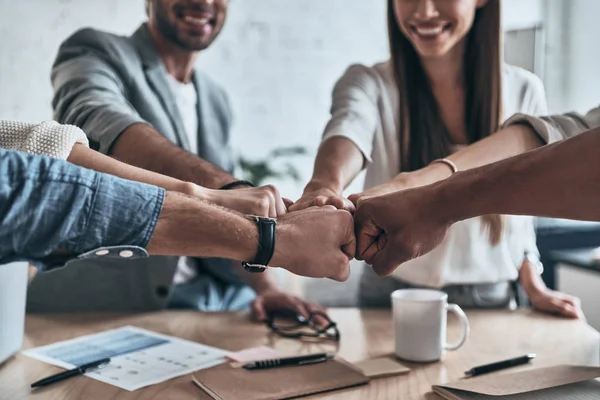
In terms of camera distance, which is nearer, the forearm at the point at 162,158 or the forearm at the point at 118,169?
the forearm at the point at 118,169

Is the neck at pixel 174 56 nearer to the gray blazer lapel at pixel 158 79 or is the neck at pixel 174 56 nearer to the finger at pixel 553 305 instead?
the gray blazer lapel at pixel 158 79

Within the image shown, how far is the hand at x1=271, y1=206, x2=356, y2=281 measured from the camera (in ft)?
3.41

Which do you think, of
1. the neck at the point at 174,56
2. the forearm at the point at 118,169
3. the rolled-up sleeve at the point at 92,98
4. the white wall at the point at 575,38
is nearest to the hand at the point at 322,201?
the forearm at the point at 118,169

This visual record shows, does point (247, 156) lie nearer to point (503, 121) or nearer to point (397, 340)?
point (503, 121)

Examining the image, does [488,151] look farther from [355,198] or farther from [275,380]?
[275,380]

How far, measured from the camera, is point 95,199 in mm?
778

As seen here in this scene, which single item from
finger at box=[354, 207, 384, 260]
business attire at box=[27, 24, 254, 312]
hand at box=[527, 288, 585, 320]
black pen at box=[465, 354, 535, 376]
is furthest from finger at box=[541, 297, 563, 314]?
business attire at box=[27, 24, 254, 312]

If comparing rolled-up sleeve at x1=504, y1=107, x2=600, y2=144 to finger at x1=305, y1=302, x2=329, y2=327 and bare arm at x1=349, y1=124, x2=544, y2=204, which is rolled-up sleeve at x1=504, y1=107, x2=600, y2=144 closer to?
bare arm at x1=349, y1=124, x2=544, y2=204

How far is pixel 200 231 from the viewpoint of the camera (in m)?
0.89

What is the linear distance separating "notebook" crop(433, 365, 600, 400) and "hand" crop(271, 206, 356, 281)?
0.28 meters

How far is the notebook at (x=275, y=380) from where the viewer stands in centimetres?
91

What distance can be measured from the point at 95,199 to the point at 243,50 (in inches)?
93.6

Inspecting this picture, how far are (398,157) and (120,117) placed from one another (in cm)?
65

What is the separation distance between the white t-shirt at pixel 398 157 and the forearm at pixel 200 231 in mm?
552
